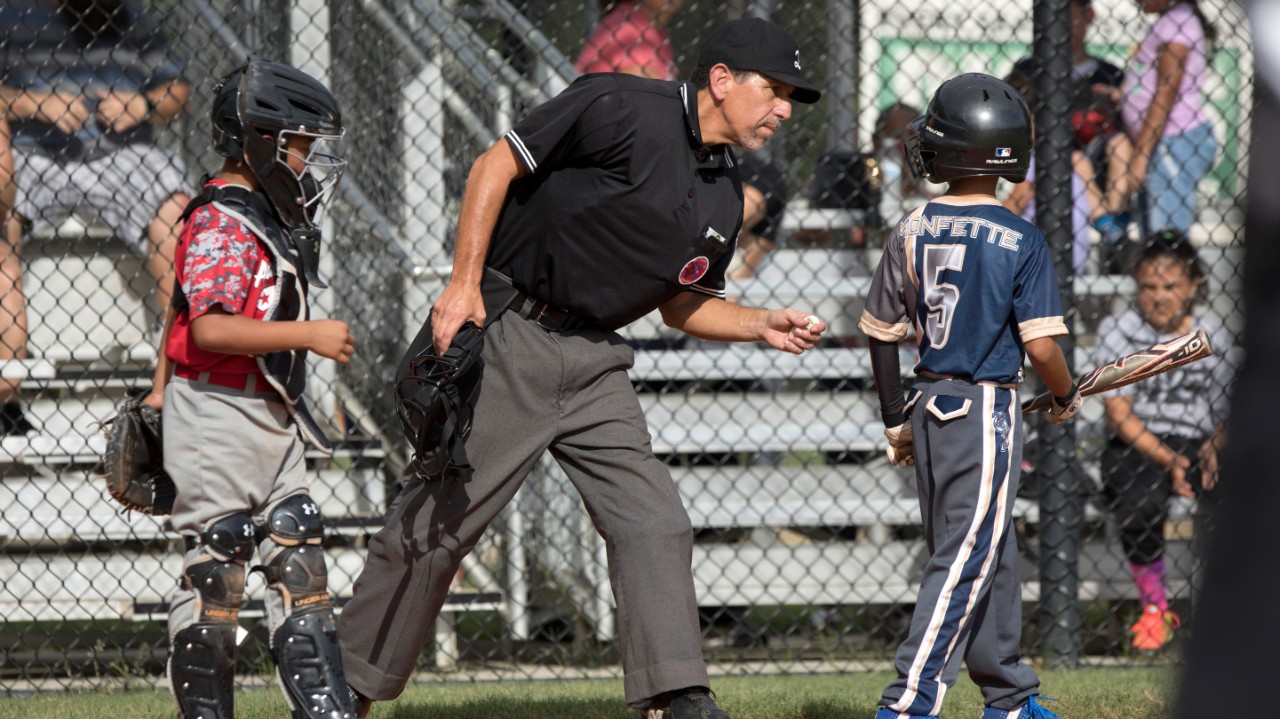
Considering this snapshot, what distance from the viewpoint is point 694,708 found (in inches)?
135

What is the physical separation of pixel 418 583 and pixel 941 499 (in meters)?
1.43

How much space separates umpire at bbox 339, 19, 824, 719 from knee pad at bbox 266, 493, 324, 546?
0.21 m

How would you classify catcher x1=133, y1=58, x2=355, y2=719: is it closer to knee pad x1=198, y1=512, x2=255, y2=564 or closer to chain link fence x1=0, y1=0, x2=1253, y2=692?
knee pad x1=198, y1=512, x2=255, y2=564

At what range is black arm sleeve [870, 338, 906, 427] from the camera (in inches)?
147

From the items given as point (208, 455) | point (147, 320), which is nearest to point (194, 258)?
point (208, 455)

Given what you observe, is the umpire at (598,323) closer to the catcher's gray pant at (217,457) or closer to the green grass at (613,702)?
the catcher's gray pant at (217,457)

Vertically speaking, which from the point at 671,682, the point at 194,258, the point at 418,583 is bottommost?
the point at 671,682

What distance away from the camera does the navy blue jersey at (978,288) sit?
351 centimetres

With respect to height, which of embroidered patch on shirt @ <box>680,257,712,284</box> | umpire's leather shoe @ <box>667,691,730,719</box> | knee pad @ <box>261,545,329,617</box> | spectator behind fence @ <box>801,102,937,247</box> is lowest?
umpire's leather shoe @ <box>667,691,730,719</box>

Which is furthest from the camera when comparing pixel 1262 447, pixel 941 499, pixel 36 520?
pixel 36 520

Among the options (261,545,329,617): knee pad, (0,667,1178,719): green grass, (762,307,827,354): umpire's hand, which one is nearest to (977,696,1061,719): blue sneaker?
(0,667,1178,719): green grass

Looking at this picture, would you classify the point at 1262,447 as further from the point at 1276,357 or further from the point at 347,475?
the point at 347,475

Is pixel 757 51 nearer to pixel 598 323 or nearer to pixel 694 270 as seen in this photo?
pixel 694 270

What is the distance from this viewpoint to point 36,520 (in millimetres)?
5406
